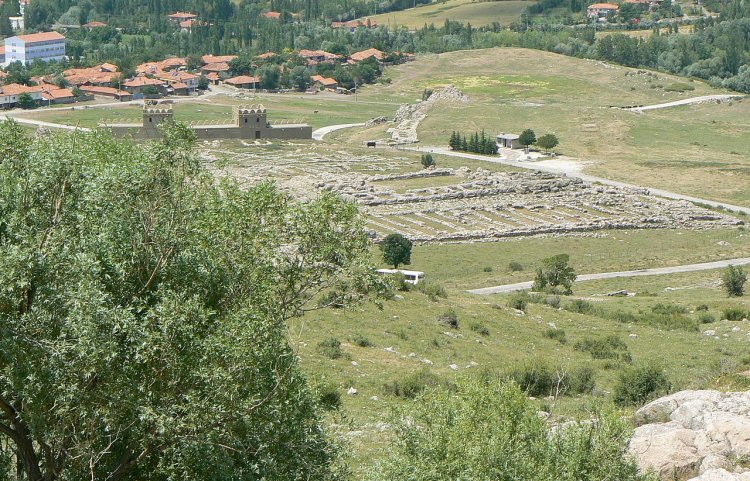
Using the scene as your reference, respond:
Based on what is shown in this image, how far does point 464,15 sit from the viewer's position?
192 metres

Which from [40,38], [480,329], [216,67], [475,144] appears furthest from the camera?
[40,38]

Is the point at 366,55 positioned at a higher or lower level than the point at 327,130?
higher

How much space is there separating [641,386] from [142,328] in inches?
507

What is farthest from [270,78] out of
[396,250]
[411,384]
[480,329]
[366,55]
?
[411,384]

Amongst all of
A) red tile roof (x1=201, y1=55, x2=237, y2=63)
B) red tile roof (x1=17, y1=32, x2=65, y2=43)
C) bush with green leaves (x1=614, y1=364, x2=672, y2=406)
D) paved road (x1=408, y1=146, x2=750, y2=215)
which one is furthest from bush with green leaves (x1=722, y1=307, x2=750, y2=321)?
red tile roof (x1=17, y1=32, x2=65, y2=43)

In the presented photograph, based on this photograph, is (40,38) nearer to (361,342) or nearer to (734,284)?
(734,284)

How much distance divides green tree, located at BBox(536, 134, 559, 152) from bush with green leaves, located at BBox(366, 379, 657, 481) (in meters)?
77.9

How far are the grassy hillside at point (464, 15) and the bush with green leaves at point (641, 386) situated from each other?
160588 millimetres

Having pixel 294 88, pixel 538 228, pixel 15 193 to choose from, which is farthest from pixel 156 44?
pixel 15 193

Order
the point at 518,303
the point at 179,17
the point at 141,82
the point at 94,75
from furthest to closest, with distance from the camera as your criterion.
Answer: the point at 179,17 < the point at 94,75 < the point at 141,82 < the point at 518,303

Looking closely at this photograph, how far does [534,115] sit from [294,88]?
35.5m

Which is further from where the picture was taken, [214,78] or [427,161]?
[214,78]

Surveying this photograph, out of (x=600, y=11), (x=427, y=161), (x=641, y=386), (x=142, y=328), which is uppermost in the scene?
(x=142, y=328)

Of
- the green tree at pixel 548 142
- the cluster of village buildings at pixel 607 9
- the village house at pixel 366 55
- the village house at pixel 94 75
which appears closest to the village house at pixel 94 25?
the village house at pixel 94 75
